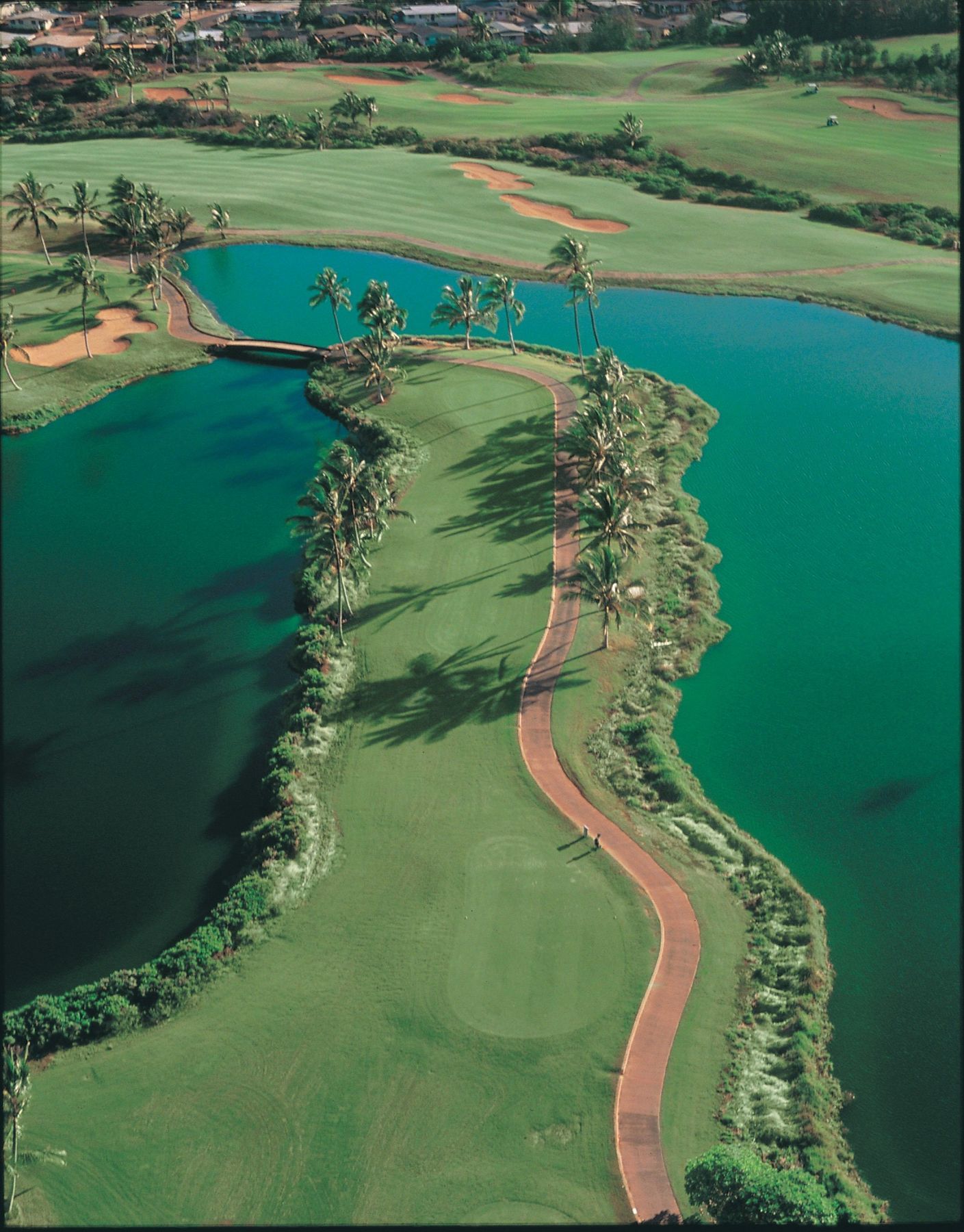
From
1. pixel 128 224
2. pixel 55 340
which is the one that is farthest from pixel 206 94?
pixel 55 340

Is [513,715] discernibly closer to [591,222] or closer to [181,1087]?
[181,1087]

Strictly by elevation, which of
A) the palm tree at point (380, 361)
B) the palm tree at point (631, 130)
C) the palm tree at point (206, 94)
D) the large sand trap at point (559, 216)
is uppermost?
the palm tree at point (206, 94)

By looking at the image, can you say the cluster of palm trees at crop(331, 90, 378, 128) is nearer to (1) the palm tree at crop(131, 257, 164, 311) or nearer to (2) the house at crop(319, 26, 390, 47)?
(2) the house at crop(319, 26, 390, 47)

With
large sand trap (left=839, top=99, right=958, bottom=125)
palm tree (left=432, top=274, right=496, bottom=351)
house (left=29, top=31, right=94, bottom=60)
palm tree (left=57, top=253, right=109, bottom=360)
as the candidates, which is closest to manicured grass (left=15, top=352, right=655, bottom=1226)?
palm tree (left=432, top=274, right=496, bottom=351)

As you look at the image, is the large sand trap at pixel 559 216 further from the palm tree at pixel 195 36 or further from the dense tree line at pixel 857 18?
the palm tree at pixel 195 36

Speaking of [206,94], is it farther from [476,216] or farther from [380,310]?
[380,310]

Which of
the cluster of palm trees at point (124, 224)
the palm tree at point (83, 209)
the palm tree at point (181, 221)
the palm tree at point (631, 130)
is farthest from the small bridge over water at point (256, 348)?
the palm tree at point (631, 130)
